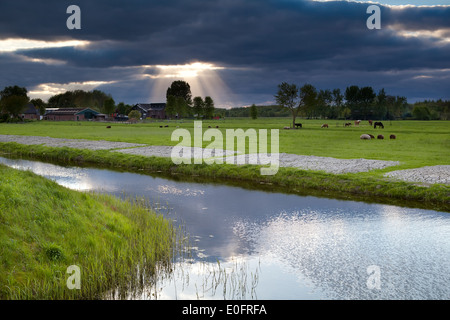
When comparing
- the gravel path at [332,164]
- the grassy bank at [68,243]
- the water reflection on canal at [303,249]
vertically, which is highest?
the gravel path at [332,164]

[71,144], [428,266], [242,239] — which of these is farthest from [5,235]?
[71,144]

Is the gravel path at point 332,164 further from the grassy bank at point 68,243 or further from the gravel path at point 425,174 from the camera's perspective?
the grassy bank at point 68,243

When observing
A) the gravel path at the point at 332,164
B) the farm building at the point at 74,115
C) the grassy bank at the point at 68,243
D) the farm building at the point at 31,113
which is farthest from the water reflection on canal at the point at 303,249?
the farm building at the point at 31,113

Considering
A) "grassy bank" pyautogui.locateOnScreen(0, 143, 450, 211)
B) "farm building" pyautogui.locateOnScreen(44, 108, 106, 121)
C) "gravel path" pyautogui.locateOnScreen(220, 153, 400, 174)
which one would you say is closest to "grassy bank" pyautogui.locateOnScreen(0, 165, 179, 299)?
"grassy bank" pyautogui.locateOnScreen(0, 143, 450, 211)

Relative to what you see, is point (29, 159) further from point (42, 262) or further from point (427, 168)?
point (427, 168)

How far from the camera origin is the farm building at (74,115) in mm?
178150

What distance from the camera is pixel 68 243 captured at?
44.0 ft

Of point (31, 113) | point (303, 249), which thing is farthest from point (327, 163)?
point (31, 113)

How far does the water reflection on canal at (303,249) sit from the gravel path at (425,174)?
5.61m

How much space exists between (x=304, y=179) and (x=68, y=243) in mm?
19835

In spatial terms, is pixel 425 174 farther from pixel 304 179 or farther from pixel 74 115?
pixel 74 115

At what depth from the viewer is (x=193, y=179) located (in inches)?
1262
